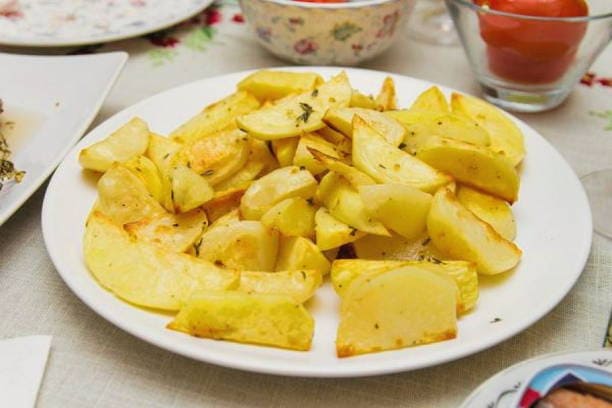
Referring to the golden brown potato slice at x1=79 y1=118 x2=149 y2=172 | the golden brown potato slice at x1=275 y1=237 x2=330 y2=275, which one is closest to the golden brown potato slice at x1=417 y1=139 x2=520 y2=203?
the golden brown potato slice at x1=275 y1=237 x2=330 y2=275

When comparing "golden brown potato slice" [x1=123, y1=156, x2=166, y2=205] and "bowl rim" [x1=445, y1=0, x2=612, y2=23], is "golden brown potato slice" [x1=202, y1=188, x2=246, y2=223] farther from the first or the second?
"bowl rim" [x1=445, y1=0, x2=612, y2=23]

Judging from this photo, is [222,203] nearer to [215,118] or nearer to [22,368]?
[215,118]

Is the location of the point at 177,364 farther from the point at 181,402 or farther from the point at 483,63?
the point at 483,63

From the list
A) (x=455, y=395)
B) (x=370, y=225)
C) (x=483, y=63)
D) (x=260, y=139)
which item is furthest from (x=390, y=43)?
(x=455, y=395)

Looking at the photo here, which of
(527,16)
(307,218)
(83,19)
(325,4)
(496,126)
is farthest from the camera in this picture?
(83,19)

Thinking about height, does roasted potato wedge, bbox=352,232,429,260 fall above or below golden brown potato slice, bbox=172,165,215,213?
below

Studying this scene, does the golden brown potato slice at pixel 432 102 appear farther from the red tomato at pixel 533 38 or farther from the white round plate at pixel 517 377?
the white round plate at pixel 517 377

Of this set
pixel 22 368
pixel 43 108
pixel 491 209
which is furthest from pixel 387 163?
pixel 43 108
